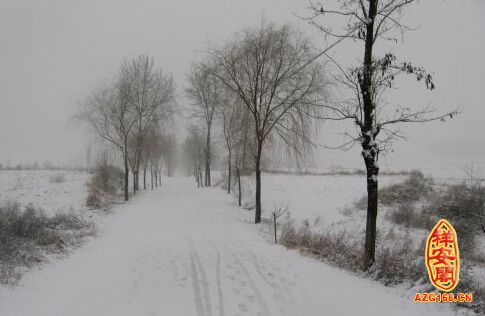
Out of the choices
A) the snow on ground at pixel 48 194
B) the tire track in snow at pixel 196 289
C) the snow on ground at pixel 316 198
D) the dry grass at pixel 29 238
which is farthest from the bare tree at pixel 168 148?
the tire track in snow at pixel 196 289

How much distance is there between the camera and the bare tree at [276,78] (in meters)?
14.5

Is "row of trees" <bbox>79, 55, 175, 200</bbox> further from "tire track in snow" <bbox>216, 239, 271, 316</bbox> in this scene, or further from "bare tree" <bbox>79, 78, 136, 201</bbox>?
"tire track in snow" <bbox>216, 239, 271, 316</bbox>

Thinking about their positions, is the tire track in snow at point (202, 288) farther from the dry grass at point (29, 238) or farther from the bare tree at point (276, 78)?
the bare tree at point (276, 78)

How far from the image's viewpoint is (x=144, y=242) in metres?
10.5

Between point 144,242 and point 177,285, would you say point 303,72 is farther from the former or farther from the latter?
point 177,285

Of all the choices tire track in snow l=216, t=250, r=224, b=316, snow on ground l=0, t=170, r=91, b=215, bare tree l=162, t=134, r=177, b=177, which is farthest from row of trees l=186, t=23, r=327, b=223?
bare tree l=162, t=134, r=177, b=177

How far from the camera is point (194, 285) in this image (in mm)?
6496

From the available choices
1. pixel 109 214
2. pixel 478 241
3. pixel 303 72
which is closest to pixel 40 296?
pixel 109 214

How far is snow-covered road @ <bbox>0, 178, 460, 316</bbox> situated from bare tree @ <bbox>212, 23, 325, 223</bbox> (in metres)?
6.00

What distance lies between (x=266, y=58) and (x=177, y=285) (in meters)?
11.2

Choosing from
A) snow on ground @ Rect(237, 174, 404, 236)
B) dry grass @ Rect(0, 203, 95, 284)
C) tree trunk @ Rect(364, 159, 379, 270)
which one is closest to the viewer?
dry grass @ Rect(0, 203, 95, 284)

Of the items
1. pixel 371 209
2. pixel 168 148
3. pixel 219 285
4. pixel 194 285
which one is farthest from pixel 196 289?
pixel 168 148

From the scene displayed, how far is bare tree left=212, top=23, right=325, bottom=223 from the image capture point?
14.5m

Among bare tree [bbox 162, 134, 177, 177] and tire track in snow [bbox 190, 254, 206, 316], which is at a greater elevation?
bare tree [bbox 162, 134, 177, 177]
